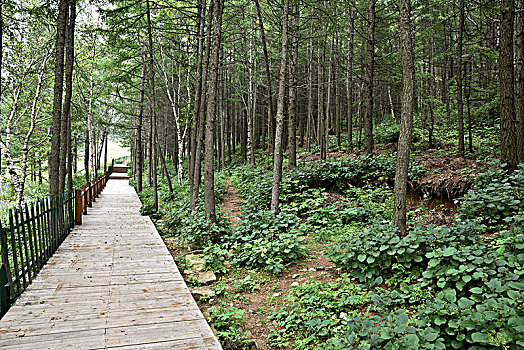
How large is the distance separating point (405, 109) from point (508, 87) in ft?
11.3

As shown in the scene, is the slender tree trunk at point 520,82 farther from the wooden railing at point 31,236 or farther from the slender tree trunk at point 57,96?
the slender tree trunk at point 57,96

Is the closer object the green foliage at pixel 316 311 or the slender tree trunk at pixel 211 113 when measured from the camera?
the green foliage at pixel 316 311

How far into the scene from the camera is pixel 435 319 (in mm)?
3129

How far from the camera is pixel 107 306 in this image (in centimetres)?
419

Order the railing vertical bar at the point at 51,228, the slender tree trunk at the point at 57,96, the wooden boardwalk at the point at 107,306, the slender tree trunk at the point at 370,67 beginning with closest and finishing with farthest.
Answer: the wooden boardwalk at the point at 107,306 → the railing vertical bar at the point at 51,228 → the slender tree trunk at the point at 57,96 → the slender tree trunk at the point at 370,67

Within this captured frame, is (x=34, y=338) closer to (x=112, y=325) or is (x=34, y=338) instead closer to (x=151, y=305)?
(x=112, y=325)

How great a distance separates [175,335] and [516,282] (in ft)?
12.2

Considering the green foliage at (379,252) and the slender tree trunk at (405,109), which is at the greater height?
the slender tree trunk at (405,109)

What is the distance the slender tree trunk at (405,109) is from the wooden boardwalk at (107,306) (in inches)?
137

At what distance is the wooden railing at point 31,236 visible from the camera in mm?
4152

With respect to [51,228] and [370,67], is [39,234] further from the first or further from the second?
[370,67]

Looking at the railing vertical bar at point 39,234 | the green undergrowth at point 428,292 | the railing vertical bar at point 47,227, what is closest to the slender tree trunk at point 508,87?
the green undergrowth at point 428,292

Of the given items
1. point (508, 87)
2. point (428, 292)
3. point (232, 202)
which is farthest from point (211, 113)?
point (508, 87)

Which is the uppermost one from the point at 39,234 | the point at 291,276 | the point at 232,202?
the point at 39,234
